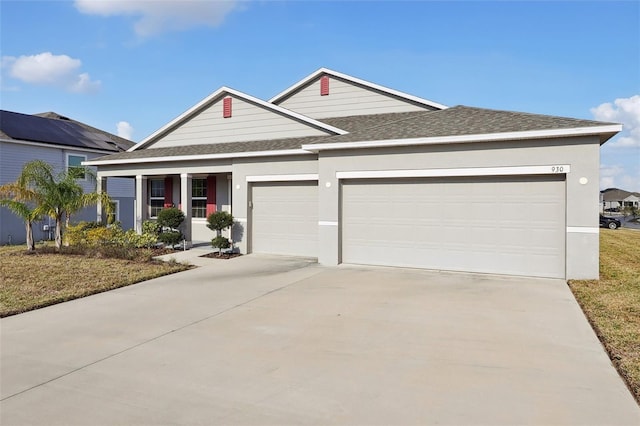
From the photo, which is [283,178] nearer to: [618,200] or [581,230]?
[581,230]

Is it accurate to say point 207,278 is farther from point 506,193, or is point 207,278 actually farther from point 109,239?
point 506,193

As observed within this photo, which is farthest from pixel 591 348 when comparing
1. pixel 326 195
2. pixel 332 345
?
pixel 326 195

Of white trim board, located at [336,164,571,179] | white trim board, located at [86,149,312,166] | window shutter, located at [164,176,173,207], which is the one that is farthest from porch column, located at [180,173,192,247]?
white trim board, located at [336,164,571,179]

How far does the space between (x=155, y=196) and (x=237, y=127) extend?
Answer: 19.4ft

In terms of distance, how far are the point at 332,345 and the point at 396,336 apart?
0.94 meters

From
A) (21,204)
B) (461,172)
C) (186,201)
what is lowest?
(21,204)

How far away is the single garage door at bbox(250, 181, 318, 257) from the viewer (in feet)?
43.8

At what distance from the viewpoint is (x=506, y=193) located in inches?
398

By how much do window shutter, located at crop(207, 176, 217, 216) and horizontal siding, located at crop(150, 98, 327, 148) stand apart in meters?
1.61

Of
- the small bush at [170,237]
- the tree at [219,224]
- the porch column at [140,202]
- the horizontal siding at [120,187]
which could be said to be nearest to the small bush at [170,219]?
the small bush at [170,237]

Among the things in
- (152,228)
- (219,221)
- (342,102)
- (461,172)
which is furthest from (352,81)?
(152,228)

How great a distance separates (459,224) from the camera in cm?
1058

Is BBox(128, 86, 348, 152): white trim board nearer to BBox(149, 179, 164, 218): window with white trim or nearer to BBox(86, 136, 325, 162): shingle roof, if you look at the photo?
BBox(86, 136, 325, 162): shingle roof

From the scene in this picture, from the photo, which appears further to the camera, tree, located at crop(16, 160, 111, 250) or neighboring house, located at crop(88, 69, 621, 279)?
tree, located at crop(16, 160, 111, 250)
